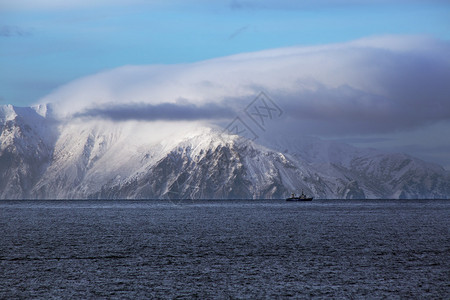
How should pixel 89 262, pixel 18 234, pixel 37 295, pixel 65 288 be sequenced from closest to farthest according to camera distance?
pixel 37 295 < pixel 65 288 < pixel 89 262 < pixel 18 234

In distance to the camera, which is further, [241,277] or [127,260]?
[127,260]

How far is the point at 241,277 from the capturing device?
8244cm

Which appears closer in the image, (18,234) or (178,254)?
(178,254)

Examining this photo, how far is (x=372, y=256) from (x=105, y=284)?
49509 millimetres

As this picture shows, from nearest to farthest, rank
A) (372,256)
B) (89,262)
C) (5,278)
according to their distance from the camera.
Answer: (5,278)
(89,262)
(372,256)

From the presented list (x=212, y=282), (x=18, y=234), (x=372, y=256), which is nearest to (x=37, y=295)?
(x=212, y=282)

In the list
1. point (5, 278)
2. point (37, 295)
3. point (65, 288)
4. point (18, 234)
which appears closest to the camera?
point (37, 295)

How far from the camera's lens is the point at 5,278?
3187 inches

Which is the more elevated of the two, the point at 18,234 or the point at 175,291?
the point at 175,291

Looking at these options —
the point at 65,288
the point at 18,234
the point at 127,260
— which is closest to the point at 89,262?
the point at 127,260

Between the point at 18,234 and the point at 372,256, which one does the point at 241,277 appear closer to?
the point at 372,256

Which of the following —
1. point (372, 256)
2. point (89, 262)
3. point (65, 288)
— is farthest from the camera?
point (372, 256)

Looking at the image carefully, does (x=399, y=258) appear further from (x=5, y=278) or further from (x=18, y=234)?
(x=18, y=234)

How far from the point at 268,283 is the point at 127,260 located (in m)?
30.1
